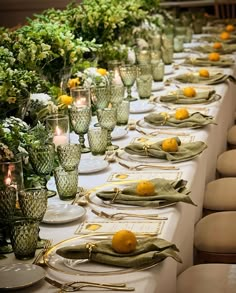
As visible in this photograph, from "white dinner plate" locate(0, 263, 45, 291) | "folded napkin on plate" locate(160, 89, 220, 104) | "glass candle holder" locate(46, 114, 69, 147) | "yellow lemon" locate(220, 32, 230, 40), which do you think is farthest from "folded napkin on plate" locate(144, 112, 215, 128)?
"yellow lemon" locate(220, 32, 230, 40)

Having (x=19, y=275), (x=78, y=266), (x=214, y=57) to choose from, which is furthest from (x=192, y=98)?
(x=19, y=275)

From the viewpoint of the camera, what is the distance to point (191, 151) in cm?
282

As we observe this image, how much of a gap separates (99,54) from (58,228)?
7.22 ft

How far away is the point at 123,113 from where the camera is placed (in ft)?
10.8

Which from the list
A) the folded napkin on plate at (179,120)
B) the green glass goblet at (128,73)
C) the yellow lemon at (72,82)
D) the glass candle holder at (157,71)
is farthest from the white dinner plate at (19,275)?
the glass candle holder at (157,71)

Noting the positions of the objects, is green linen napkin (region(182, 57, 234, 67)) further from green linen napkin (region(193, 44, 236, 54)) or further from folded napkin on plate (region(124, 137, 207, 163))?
folded napkin on plate (region(124, 137, 207, 163))

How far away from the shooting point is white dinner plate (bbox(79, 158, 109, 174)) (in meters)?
2.67

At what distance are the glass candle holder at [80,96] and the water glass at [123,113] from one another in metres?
0.15

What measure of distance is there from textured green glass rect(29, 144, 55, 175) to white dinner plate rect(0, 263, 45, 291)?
540mm

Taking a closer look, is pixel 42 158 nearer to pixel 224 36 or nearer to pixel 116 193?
pixel 116 193

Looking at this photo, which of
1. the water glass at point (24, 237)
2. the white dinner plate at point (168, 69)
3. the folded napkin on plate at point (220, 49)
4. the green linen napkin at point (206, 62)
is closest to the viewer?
the water glass at point (24, 237)

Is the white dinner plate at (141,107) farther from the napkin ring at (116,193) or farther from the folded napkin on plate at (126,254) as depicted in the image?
the folded napkin on plate at (126,254)

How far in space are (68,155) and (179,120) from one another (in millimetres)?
1016

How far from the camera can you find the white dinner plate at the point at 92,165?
2.67 metres
